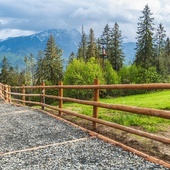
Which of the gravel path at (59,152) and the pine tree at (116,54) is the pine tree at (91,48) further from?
the gravel path at (59,152)

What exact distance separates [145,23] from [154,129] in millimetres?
47027

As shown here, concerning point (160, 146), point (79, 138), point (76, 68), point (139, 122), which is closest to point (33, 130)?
point (79, 138)

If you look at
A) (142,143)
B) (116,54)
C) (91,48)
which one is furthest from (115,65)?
(142,143)

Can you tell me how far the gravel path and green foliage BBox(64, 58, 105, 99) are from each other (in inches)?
1518

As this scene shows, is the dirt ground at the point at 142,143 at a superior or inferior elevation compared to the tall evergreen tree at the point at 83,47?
inferior

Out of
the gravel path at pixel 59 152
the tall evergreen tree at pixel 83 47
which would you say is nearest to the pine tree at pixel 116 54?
the tall evergreen tree at pixel 83 47

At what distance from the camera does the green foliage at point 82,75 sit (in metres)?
47.9

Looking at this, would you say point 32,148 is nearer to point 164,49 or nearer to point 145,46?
point 145,46

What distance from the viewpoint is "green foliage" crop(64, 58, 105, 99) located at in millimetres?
47938

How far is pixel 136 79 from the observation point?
163ft

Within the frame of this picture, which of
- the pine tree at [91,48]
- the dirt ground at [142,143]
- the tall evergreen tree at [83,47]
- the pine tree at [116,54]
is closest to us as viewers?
the dirt ground at [142,143]

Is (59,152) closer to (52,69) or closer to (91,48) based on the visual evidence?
(52,69)

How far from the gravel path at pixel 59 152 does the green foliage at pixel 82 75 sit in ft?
126

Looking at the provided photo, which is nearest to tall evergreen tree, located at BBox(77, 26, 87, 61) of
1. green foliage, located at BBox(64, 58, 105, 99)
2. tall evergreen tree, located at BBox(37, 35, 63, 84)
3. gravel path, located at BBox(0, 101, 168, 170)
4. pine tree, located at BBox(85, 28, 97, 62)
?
pine tree, located at BBox(85, 28, 97, 62)
